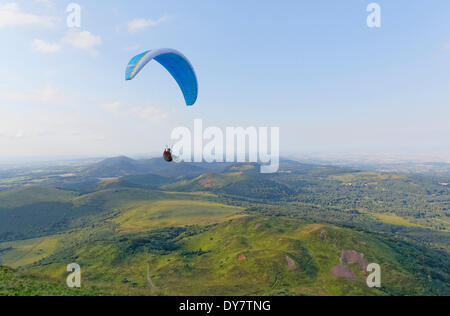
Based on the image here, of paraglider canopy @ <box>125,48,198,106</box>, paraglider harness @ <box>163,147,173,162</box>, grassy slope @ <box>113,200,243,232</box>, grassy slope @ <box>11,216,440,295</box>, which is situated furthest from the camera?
grassy slope @ <box>113,200,243,232</box>

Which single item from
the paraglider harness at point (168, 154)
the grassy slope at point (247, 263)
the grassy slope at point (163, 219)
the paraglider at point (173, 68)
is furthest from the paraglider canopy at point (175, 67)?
the grassy slope at point (163, 219)

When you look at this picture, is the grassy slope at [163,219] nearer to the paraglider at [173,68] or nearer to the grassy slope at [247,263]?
the grassy slope at [247,263]

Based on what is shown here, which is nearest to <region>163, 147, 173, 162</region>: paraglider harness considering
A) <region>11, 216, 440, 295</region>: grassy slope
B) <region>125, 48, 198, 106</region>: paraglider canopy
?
<region>125, 48, 198, 106</region>: paraglider canopy

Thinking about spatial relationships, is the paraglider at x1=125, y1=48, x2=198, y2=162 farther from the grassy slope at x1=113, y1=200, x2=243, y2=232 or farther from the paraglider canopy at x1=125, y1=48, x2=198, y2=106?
the grassy slope at x1=113, y1=200, x2=243, y2=232
